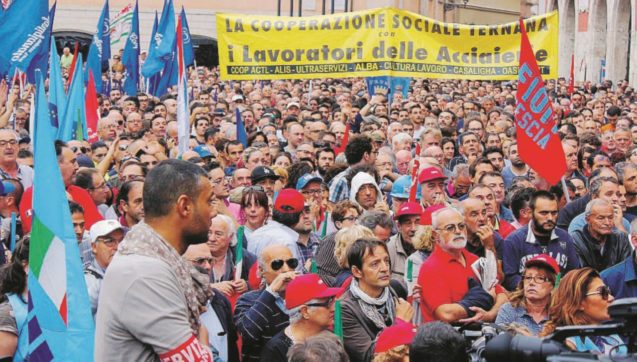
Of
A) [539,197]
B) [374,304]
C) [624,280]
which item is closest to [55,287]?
[374,304]

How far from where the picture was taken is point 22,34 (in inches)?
467

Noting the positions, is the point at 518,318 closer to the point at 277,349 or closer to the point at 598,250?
the point at 277,349

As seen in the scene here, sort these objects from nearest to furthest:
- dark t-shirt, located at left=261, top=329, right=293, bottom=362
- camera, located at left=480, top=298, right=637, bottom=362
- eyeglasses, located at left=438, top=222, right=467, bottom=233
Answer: camera, located at left=480, top=298, right=637, bottom=362 < dark t-shirt, located at left=261, top=329, right=293, bottom=362 < eyeglasses, located at left=438, top=222, right=467, bottom=233

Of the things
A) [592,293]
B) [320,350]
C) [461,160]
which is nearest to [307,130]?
[461,160]

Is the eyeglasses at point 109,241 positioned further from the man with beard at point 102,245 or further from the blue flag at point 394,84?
the blue flag at point 394,84

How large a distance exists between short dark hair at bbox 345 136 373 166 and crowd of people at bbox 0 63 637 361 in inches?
0.9

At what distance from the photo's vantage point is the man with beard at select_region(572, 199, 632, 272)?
8.34m

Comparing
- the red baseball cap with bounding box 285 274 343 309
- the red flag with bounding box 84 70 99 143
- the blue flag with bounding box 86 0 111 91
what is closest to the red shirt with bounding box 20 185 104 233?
the red baseball cap with bounding box 285 274 343 309

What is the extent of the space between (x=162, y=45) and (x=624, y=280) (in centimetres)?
1484

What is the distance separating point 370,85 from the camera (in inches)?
829

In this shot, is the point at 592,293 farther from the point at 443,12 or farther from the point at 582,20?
the point at 443,12

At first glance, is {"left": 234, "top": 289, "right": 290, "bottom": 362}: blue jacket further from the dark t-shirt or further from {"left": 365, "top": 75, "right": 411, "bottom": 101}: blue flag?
{"left": 365, "top": 75, "right": 411, "bottom": 101}: blue flag

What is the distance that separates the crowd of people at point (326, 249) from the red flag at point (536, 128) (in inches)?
13.5

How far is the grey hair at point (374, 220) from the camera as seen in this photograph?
26.0 ft
